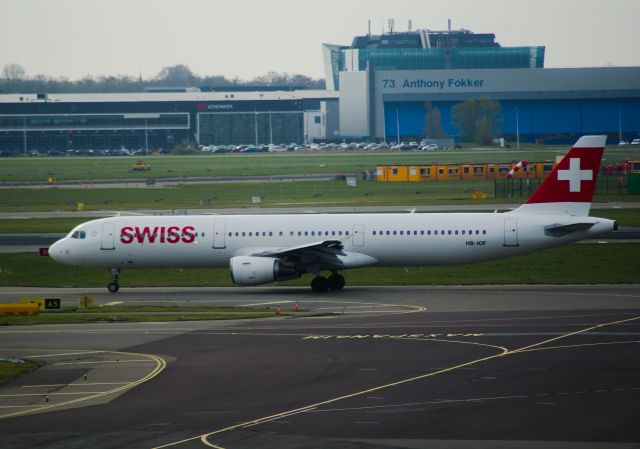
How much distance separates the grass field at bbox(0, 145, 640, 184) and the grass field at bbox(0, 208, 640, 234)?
101ft

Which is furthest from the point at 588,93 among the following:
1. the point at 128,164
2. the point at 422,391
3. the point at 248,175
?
the point at 422,391

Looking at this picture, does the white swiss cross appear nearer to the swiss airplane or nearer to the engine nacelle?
the swiss airplane

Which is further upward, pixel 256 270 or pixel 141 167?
pixel 141 167

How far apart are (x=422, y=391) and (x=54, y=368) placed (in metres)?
11.5

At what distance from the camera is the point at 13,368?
3048 centimetres

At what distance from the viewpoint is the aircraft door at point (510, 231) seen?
155 feet

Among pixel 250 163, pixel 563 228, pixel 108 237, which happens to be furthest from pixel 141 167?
pixel 563 228

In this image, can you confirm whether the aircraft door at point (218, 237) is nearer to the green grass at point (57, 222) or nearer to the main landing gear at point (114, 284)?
the main landing gear at point (114, 284)

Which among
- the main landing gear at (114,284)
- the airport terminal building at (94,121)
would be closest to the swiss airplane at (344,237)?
the main landing gear at (114,284)

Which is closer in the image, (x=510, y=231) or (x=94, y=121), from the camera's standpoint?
(x=510, y=231)

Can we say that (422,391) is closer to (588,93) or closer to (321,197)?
(321,197)

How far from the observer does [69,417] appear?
24109mm

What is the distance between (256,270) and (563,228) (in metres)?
13.8

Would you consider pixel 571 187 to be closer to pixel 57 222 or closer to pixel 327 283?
pixel 327 283
